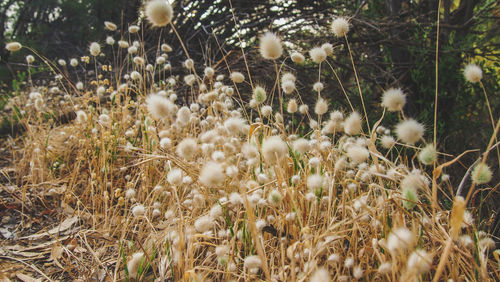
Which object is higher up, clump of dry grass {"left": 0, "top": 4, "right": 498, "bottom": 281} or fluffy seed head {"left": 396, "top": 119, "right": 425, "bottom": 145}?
fluffy seed head {"left": 396, "top": 119, "right": 425, "bottom": 145}

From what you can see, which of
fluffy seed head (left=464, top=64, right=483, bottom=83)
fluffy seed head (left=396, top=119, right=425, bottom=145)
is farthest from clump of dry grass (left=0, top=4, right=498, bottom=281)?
fluffy seed head (left=464, top=64, right=483, bottom=83)

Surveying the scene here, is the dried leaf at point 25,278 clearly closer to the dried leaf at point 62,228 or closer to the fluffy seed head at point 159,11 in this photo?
the dried leaf at point 62,228

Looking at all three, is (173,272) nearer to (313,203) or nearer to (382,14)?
(313,203)

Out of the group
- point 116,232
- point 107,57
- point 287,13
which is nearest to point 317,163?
point 116,232

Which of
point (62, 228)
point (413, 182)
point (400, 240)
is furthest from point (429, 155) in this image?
point (62, 228)

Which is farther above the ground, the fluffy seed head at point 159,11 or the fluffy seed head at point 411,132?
the fluffy seed head at point 159,11

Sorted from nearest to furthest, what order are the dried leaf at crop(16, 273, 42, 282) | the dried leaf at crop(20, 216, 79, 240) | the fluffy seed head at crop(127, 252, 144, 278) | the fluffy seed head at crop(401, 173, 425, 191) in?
the fluffy seed head at crop(401, 173, 425, 191) → the fluffy seed head at crop(127, 252, 144, 278) → the dried leaf at crop(16, 273, 42, 282) → the dried leaf at crop(20, 216, 79, 240)

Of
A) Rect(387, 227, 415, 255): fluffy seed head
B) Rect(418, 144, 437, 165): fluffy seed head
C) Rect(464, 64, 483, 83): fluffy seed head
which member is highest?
Rect(464, 64, 483, 83): fluffy seed head

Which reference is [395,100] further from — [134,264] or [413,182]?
[134,264]

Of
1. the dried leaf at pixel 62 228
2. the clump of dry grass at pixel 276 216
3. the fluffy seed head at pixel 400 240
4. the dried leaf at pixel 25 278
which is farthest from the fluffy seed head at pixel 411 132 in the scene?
the dried leaf at pixel 62 228

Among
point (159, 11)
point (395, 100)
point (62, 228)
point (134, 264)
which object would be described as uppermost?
point (159, 11)

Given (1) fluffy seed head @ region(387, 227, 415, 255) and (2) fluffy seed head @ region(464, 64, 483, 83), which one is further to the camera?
(2) fluffy seed head @ region(464, 64, 483, 83)

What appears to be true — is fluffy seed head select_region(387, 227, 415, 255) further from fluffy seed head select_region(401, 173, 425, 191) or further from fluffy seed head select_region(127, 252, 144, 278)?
fluffy seed head select_region(127, 252, 144, 278)

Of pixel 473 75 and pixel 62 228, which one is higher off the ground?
pixel 473 75
